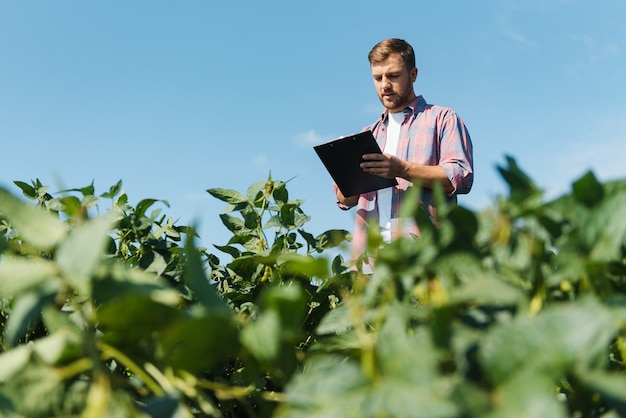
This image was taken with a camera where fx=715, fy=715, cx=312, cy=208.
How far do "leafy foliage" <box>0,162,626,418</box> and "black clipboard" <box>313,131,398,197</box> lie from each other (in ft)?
5.33

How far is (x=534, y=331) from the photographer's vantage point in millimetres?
418

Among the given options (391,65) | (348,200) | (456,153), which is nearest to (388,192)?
(348,200)

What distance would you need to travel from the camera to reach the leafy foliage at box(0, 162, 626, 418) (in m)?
0.42

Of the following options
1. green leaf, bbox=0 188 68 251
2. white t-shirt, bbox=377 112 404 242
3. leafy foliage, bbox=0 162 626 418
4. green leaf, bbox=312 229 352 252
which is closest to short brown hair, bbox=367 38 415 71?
white t-shirt, bbox=377 112 404 242

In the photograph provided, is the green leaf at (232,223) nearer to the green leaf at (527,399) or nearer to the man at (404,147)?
the man at (404,147)

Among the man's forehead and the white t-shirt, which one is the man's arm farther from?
the man's forehead

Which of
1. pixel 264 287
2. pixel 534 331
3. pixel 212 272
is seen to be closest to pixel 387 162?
pixel 212 272

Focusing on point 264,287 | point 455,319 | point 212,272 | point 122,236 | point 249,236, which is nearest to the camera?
point 455,319

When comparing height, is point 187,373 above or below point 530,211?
below

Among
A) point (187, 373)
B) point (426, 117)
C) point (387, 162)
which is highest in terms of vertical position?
point (426, 117)

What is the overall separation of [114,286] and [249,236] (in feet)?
3.03

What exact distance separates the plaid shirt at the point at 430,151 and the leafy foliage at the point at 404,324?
1.90 meters

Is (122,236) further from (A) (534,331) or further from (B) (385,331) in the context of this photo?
(A) (534,331)

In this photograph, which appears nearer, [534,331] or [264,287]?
[534,331]
